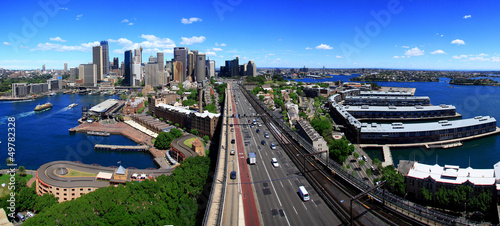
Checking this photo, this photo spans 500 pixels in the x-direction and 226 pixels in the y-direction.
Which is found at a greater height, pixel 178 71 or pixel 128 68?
pixel 128 68

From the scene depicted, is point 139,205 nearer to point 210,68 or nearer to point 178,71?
point 178,71

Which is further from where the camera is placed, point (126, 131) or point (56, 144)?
point (126, 131)

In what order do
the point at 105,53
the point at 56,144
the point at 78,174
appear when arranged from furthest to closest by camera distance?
the point at 105,53, the point at 56,144, the point at 78,174

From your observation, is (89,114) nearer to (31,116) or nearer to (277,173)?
(31,116)

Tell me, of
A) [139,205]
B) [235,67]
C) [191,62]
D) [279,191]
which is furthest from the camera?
[235,67]

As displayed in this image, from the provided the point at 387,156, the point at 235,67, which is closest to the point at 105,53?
the point at 235,67

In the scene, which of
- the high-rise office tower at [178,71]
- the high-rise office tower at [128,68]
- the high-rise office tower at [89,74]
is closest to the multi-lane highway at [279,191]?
the high-rise office tower at [178,71]

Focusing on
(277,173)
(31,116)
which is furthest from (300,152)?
(31,116)

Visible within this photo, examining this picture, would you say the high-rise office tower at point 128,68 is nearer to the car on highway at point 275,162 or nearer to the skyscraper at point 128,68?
the skyscraper at point 128,68
